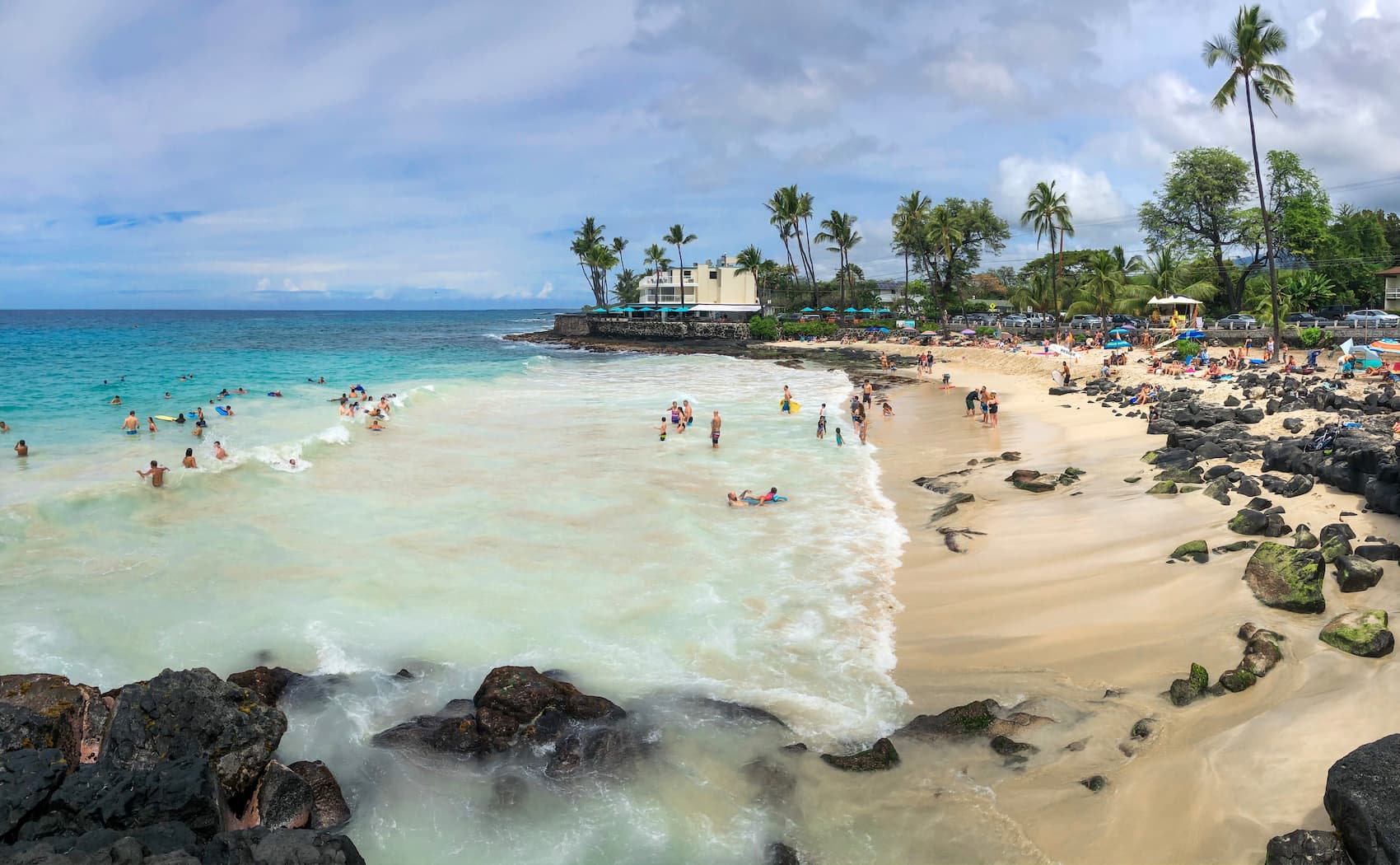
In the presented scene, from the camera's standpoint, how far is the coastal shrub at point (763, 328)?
75.8 metres

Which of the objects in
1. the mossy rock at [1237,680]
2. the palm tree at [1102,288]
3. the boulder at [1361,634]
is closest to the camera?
the boulder at [1361,634]

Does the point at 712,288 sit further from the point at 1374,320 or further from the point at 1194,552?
the point at 1194,552

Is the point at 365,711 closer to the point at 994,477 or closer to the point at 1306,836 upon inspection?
the point at 1306,836

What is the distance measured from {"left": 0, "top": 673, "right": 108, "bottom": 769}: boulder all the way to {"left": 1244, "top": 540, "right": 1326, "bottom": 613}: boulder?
13.2 metres

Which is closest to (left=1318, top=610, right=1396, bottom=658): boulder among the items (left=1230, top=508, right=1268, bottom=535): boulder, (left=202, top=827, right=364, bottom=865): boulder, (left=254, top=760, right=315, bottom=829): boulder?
(left=1230, top=508, right=1268, bottom=535): boulder

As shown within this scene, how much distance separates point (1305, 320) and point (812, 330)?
40.5 metres

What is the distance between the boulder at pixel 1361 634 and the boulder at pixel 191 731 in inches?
444

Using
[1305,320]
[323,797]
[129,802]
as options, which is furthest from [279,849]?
[1305,320]

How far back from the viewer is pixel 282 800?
23.3 ft

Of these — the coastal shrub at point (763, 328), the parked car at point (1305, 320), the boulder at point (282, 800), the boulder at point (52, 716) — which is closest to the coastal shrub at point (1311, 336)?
the parked car at point (1305, 320)

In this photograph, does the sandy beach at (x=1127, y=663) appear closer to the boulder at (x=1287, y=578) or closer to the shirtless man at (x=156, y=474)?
the boulder at (x=1287, y=578)

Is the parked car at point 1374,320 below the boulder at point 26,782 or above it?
above

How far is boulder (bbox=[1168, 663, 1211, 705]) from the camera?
8117 mm

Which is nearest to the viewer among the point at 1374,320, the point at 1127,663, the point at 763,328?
the point at 1127,663
